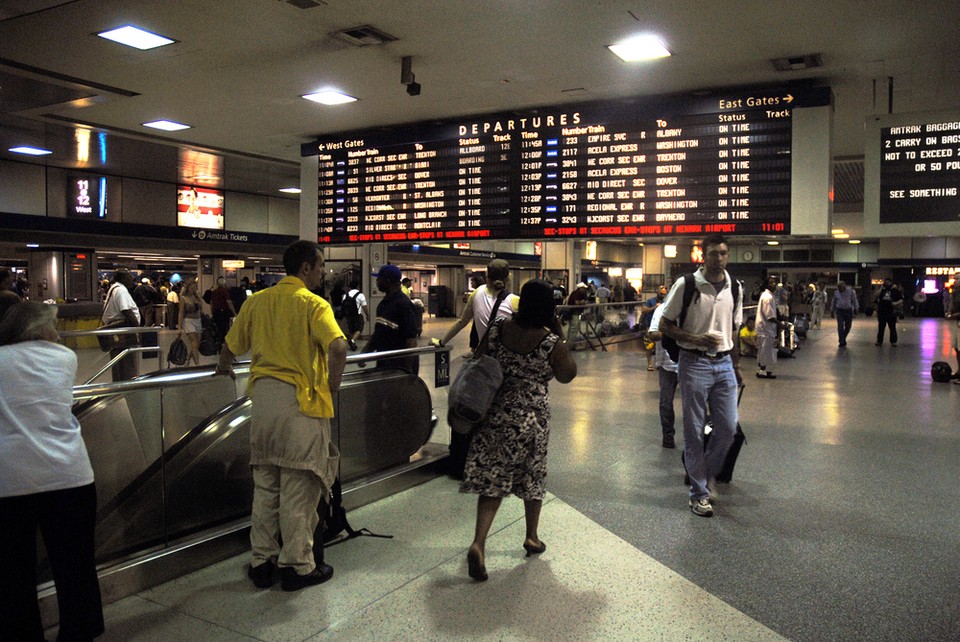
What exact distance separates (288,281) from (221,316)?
36.9 feet

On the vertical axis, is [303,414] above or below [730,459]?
above

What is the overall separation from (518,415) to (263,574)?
4.90 feet

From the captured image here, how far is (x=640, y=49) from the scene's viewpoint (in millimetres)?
7074

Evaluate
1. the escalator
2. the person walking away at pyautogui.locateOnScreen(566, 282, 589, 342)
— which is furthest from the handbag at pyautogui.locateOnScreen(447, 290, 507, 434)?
the person walking away at pyautogui.locateOnScreen(566, 282, 589, 342)

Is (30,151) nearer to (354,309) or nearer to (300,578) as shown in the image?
(354,309)

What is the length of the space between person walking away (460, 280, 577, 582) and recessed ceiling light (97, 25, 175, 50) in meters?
5.02

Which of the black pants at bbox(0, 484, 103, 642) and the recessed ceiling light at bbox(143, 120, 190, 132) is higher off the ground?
the recessed ceiling light at bbox(143, 120, 190, 132)

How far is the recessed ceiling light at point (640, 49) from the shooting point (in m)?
6.84

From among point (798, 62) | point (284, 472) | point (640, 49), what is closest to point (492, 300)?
point (284, 472)

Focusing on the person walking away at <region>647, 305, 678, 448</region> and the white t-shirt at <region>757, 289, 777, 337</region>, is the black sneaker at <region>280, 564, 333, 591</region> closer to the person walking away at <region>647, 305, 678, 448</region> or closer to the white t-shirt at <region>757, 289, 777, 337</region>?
the person walking away at <region>647, 305, 678, 448</region>

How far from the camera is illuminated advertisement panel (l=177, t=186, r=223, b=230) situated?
20.6 meters

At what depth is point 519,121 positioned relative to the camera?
9.33m

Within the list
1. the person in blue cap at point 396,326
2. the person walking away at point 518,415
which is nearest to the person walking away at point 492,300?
the person in blue cap at point 396,326

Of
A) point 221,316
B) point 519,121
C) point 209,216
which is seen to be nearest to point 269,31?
point 519,121
